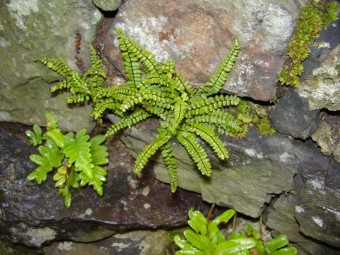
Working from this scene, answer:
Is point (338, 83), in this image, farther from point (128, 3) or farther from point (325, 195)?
point (128, 3)

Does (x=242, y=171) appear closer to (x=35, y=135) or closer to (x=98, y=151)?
(x=98, y=151)

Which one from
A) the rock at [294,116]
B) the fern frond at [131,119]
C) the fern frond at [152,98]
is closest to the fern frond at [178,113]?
the fern frond at [152,98]

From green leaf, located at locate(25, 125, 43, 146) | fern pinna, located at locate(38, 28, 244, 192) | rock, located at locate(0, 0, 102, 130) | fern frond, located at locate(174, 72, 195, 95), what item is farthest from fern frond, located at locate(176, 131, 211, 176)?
green leaf, located at locate(25, 125, 43, 146)

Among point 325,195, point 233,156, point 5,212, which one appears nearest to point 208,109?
point 233,156

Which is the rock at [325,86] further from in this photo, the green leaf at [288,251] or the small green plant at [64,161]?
the small green plant at [64,161]

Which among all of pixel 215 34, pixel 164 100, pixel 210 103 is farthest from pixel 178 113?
pixel 215 34

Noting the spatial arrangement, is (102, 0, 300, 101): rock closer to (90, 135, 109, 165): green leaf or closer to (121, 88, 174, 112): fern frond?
(121, 88, 174, 112): fern frond
